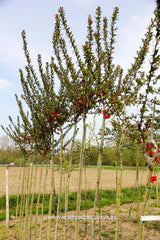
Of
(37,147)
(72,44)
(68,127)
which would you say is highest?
(72,44)

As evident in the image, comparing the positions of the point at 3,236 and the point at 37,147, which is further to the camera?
the point at 3,236

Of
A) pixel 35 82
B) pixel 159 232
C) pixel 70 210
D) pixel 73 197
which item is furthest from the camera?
pixel 73 197

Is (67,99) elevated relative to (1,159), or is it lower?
elevated

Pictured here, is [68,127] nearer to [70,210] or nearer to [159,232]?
[159,232]

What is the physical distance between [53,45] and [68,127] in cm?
148

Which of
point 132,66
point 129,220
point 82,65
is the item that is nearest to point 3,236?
point 129,220

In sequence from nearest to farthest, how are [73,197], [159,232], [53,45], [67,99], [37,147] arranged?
1. [53,45]
2. [67,99]
3. [37,147]
4. [159,232]
5. [73,197]

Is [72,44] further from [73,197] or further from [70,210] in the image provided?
[73,197]

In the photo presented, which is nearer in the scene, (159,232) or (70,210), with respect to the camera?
(159,232)

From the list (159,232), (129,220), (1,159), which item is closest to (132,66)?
(159,232)

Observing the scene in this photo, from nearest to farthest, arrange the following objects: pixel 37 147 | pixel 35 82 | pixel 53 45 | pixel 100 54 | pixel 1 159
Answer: pixel 100 54, pixel 53 45, pixel 35 82, pixel 37 147, pixel 1 159

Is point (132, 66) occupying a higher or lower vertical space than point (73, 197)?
higher

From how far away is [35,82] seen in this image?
12.5 feet

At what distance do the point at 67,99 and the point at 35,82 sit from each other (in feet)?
2.47
